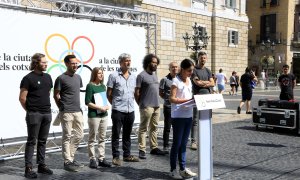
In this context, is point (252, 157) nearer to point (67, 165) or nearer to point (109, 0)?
point (67, 165)

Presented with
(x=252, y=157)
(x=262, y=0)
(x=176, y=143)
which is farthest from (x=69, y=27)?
(x=262, y=0)

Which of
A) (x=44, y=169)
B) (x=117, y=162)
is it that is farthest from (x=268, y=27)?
(x=44, y=169)

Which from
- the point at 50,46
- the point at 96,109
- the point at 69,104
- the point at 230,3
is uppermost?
the point at 230,3

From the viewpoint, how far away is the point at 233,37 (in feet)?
117

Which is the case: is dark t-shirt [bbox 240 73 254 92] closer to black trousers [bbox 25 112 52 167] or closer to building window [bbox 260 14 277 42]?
black trousers [bbox 25 112 52 167]

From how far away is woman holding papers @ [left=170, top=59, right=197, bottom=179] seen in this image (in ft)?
19.0

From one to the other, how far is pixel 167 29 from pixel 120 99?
22.3m

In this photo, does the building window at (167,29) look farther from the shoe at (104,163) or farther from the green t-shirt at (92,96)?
the shoe at (104,163)

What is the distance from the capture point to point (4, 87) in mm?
6969

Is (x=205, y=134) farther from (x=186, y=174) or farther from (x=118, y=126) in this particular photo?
(x=118, y=126)

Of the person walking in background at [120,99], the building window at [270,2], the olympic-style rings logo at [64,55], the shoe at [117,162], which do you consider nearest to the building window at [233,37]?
the building window at [270,2]

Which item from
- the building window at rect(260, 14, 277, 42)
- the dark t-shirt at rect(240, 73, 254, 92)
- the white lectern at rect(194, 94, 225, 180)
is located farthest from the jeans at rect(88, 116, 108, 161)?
the building window at rect(260, 14, 277, 42)

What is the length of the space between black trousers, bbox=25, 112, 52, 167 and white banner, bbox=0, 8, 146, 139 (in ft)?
3.64

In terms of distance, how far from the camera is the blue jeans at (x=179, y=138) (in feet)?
19.1
